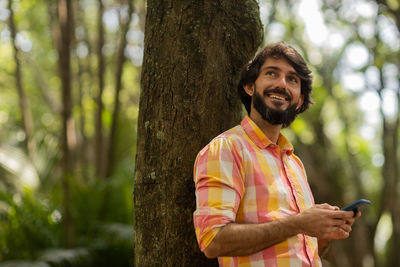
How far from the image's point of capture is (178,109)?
2289 mm

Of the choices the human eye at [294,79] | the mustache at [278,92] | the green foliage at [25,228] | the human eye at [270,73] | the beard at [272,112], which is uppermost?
the human eye at [270,73]

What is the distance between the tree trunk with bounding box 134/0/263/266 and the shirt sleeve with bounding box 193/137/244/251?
41cm

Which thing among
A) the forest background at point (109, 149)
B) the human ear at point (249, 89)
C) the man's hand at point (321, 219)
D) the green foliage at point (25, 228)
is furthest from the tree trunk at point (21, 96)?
the man's hand at point (321, 219)

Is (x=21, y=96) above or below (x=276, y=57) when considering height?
below

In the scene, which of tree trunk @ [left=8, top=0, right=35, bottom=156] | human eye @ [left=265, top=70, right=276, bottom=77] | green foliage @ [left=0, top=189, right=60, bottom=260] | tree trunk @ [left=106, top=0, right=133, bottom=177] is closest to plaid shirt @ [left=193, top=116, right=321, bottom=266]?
human eye @ [left=265, top=70, right=276, bottom=77]

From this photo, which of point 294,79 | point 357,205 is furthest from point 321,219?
point 294,79

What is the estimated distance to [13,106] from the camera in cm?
2145

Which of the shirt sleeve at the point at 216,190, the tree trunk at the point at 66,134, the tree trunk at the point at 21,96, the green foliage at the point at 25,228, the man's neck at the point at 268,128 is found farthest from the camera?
the tree trunk at the point at 21,96

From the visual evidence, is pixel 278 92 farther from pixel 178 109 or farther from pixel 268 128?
pixel 178 109

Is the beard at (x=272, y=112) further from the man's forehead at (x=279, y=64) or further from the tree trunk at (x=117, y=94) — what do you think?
the tree trunk at (x=117, y=94)

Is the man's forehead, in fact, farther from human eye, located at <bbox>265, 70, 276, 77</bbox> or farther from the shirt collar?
the shirt collar

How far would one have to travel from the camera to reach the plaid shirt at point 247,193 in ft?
5.67

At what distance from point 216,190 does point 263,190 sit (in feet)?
0.83

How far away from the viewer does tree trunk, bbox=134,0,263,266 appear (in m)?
2.21
